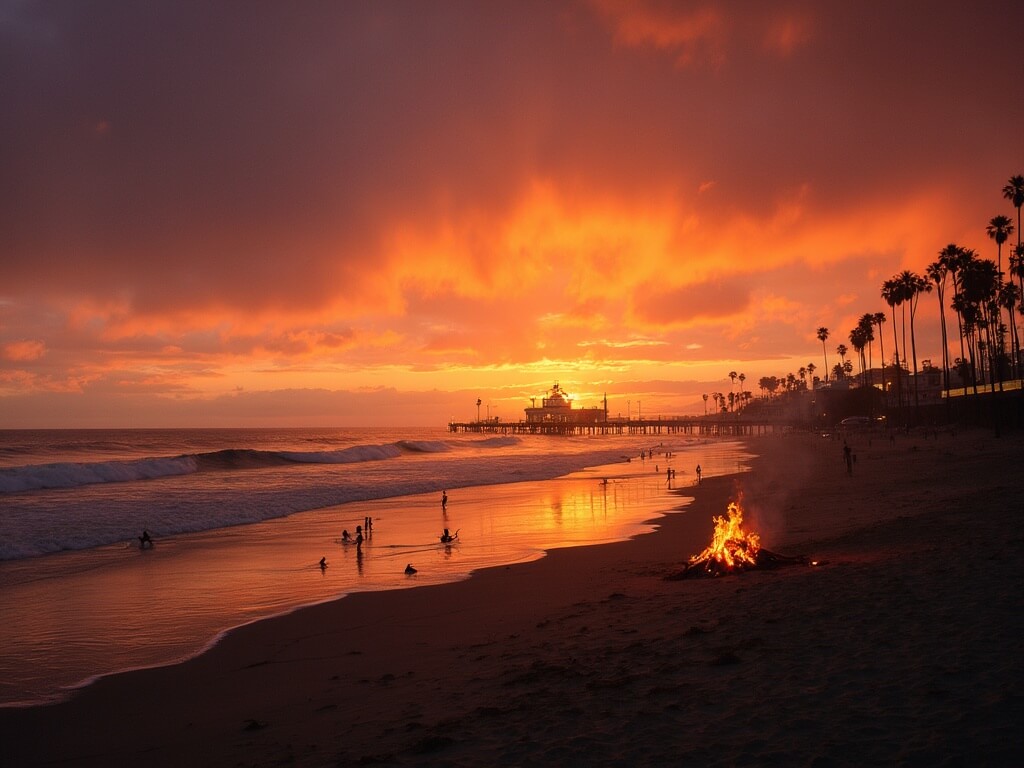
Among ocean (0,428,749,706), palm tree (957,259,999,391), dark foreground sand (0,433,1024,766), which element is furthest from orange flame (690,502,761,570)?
palm tree (957,259,999,391)

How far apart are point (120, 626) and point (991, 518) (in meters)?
17.6

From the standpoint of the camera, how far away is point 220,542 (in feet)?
78.3

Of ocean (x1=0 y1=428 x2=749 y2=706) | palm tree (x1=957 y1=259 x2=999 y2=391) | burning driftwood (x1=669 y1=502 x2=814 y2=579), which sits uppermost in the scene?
palm tree (x1=957 y1=259 x2=999 y2=391)

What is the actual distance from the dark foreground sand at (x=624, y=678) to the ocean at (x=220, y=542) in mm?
1685

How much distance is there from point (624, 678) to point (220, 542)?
64.4 feet

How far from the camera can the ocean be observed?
493 inches

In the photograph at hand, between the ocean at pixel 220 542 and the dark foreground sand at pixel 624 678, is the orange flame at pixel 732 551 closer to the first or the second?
the dark foreground sand at pixel 624 678

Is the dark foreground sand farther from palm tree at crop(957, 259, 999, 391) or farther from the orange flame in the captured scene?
palm tree at crop(957, 259, 999, 391)

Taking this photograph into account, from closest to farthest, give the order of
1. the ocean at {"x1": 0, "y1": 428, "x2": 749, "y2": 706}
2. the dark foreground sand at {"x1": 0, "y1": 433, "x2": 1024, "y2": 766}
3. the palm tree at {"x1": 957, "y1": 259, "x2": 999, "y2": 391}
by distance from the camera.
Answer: the dark foreground sand at {"x1": 0, "y1": 433, "x2": 1024, "y2": 766}, the ocean at {"x1": 0, "y1": 428, "x2": 749, "y2": 706}, the palm tree at {"x1": 957, "y1": 259, "x2": 999, "y2": 391}

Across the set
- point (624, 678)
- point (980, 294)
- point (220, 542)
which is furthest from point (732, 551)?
point (980, 294)

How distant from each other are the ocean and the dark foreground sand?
1685mm

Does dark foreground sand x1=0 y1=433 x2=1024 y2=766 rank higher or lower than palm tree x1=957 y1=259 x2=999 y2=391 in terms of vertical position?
lower

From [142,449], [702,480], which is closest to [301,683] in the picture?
[702,480]

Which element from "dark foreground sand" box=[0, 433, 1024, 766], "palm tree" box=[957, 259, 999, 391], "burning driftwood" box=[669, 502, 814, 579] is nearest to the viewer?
"dark foreground sand" box=[0, 433, 1024, 766]
